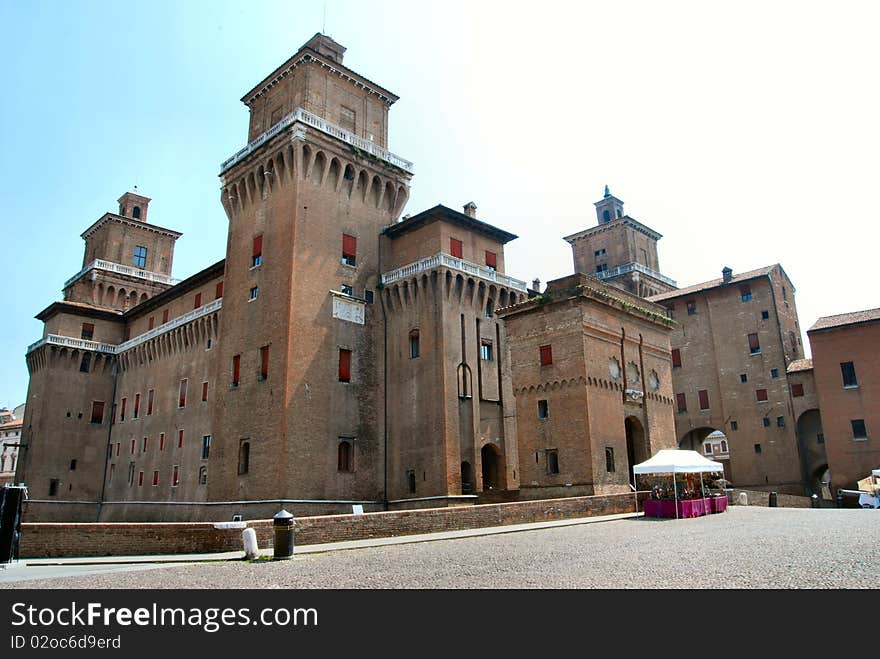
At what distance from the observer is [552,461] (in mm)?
28734

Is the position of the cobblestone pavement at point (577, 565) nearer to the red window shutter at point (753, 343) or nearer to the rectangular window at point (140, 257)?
the red window shutter at point (753, 343)

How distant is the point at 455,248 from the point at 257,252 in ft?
36.9

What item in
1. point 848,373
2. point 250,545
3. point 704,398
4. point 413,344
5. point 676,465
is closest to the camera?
point 250,545

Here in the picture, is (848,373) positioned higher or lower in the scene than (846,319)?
lower

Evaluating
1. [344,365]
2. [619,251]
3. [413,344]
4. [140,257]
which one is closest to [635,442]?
[413,344]

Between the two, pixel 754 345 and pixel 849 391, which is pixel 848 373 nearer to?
pixel 849 391

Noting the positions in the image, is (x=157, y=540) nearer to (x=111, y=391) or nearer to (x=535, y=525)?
(x=535, y=525)

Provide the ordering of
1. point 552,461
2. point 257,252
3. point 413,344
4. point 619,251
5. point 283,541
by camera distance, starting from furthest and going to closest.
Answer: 1. point 619,251
2. point 257,252
3. point 413,344
4. point 552,461
5. point 283,541

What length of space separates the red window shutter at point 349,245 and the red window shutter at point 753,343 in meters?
27.5

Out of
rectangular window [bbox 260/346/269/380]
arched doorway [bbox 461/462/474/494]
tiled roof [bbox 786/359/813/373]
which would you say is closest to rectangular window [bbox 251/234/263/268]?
rectangular window [bbox 260/346/269/380]

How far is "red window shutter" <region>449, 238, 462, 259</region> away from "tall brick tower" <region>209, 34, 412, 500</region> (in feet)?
15.4

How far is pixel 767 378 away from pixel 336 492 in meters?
29.2

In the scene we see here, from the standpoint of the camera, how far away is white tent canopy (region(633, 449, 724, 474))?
22.7m

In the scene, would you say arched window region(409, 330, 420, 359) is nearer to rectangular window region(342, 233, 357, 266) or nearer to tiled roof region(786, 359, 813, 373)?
rectangular window region(342, 233, 357, 266)
